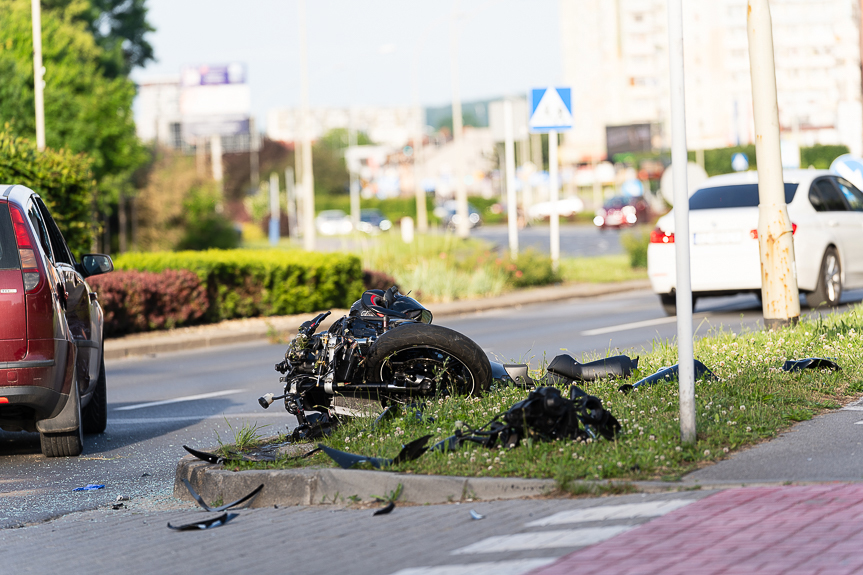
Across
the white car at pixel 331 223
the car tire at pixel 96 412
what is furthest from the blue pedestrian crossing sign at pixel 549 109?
the white car at pixel 331 223

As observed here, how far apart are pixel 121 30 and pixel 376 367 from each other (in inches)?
1886

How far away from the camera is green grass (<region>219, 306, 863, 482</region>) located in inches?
214

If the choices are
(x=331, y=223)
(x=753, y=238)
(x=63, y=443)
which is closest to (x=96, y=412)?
(x=63, y=443)

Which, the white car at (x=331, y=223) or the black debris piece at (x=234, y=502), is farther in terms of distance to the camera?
the white car at (x=331, y=223)

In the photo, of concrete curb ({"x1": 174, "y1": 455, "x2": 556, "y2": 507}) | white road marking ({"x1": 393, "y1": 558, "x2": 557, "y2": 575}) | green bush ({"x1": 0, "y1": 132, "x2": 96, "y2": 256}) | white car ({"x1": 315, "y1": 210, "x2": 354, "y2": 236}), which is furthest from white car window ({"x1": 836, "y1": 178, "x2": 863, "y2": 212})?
white car ({"x1": 315, "y1": 210, "x2": 354, "y2": 236})

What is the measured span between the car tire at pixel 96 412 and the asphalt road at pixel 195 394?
0.11m

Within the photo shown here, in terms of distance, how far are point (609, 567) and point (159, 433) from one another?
526 centimetres

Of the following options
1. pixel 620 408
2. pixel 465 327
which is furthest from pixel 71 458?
pixel 465 327

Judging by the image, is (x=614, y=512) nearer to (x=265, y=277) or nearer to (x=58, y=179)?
(x=265, y=277)

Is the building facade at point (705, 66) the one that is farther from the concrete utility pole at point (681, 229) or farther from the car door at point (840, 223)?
the concrete utility pole at point (681, 229)

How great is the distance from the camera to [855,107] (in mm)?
21969

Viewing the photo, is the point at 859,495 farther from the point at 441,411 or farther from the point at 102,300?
the point at 102,300

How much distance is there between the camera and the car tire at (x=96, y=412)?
8.66 metres

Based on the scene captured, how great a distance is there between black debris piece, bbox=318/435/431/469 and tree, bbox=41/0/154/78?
41997mm
